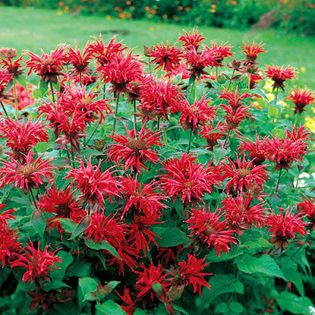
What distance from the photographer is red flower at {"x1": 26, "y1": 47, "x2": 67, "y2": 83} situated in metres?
1.60

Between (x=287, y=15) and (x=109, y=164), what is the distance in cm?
695

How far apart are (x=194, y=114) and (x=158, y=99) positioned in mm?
99

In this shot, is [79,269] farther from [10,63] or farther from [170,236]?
[10,63]

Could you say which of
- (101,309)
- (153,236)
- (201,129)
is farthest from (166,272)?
(201,129)

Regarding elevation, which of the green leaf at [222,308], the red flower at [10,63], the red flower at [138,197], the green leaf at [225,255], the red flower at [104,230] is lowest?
the green leaf at [222,308]

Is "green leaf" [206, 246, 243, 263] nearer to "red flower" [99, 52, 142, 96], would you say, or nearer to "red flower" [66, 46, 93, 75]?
"red flower" [99, 52, 142, 96]

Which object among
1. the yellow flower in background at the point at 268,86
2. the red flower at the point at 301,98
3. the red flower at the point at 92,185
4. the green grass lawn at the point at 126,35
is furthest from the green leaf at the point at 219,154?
the green grass lawn at the point at 126,35

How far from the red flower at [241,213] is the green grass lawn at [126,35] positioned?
4.21 metres

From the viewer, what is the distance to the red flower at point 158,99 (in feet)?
4.87

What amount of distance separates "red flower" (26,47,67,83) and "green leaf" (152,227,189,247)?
51 cm

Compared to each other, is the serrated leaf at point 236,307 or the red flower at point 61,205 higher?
the red flower at point 61,205

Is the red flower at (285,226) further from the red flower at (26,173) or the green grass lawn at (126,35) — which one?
the green grass lawn at (126,35)

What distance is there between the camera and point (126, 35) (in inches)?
312

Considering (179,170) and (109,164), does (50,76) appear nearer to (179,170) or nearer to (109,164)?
(109,164)
